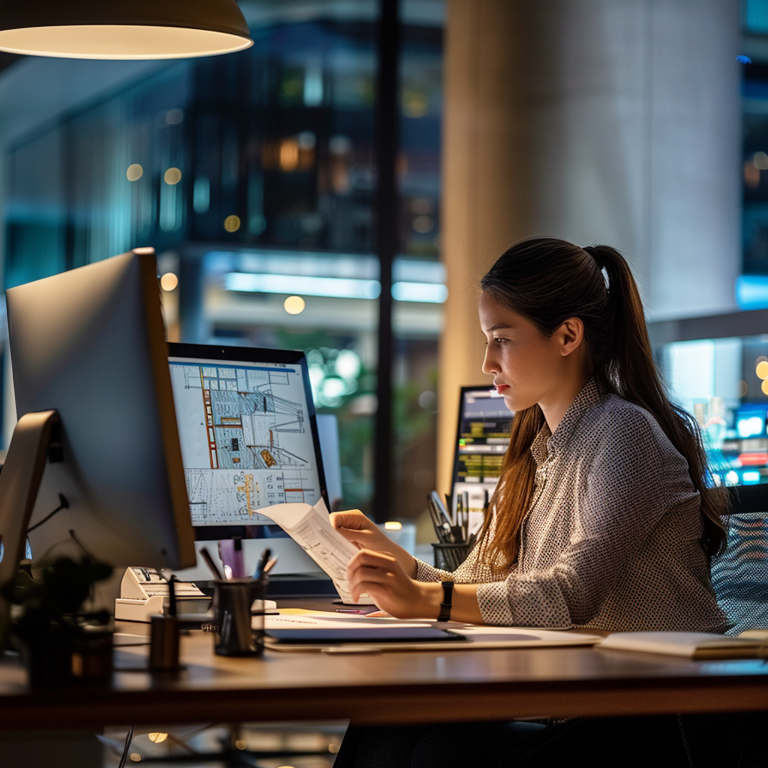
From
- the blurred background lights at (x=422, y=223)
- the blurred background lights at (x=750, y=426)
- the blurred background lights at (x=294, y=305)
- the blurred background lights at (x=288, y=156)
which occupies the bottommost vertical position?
the blurred background lights at (x=750, y=426)

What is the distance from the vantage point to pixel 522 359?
74.4 inches

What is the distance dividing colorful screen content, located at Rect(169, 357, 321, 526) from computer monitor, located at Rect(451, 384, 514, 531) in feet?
1.71

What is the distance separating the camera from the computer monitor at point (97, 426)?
4.17 feet

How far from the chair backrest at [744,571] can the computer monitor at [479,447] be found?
27.0 inches

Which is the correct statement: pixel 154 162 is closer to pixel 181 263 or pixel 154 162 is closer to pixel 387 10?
pixel 181 263

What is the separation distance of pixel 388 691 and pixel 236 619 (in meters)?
0.29

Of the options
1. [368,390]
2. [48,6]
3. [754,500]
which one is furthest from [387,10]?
[754,500]

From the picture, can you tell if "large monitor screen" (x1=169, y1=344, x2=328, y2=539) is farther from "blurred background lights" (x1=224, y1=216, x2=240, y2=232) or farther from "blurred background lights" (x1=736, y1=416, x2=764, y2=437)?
"blurred background lights" (x1=224, y1=216, x2=240, y2=232)

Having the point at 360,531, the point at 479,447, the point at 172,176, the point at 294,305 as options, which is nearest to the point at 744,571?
the point at 360,531

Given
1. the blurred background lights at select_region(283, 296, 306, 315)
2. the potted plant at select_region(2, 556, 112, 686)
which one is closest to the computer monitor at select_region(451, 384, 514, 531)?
the potted plant at select_region(2, 556, 112, 686)

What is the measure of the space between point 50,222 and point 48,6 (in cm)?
421

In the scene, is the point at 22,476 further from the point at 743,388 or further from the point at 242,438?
the point at 743,388

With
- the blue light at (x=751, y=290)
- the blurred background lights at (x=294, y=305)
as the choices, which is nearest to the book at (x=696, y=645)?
the blue light at (x=751, y=290)

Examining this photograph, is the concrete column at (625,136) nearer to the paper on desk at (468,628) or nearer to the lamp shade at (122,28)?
the lamp shade at (122,28)
